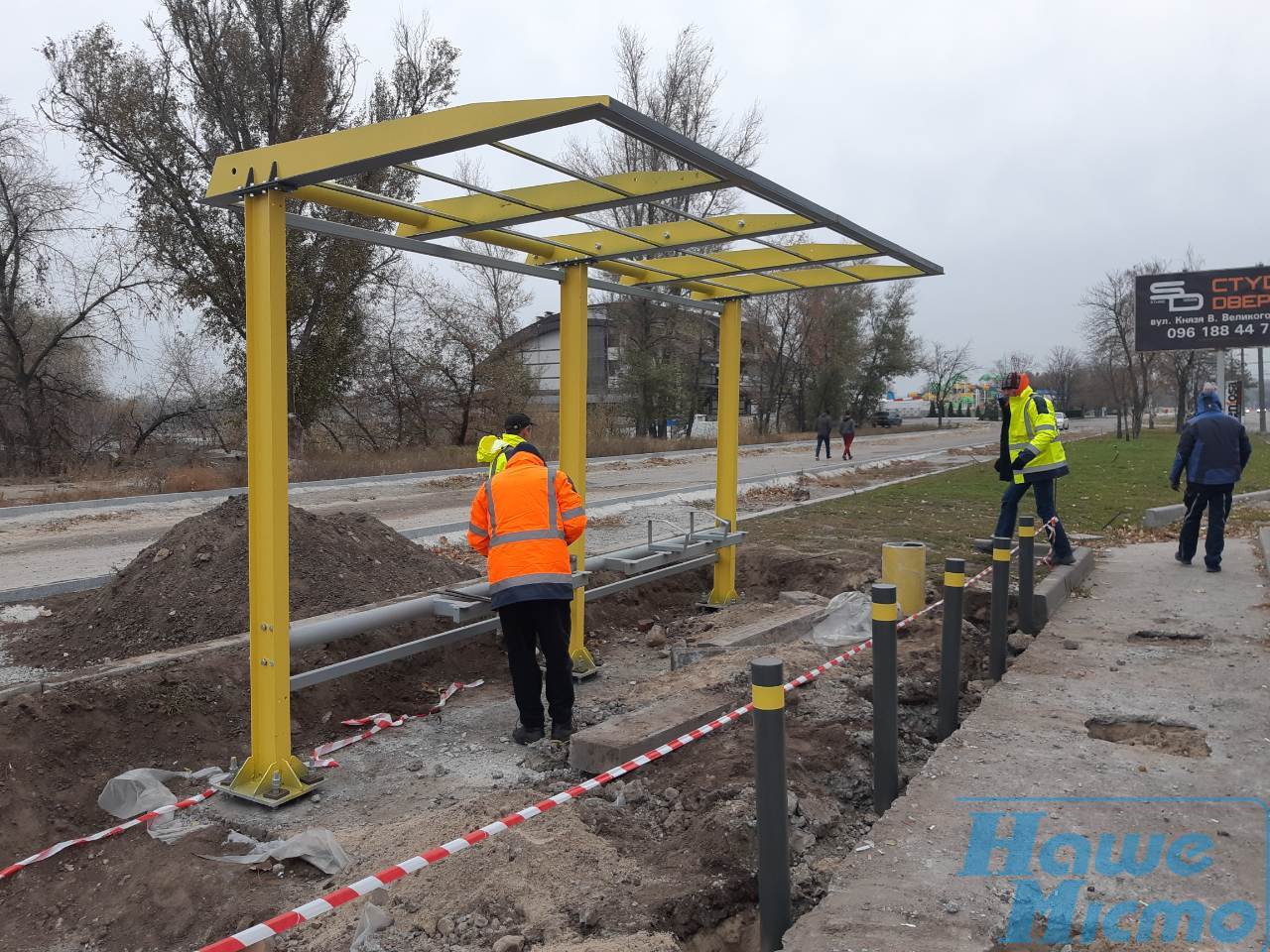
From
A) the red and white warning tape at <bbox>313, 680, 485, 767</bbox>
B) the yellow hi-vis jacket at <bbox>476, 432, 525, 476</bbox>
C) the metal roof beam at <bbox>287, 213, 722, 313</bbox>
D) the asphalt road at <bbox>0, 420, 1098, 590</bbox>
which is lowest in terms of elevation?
Result: the red and white warning tape at <bbox>313, 680, 485, 767</bbox>

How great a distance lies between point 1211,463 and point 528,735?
7.16 metres

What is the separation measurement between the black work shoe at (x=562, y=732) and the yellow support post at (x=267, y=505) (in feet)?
4.53

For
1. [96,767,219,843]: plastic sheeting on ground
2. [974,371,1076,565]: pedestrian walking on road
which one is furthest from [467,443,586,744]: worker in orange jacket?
[974,371,1076,565]: pedestrian walking on road

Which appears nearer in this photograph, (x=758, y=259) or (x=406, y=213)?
(x=406, y=213)

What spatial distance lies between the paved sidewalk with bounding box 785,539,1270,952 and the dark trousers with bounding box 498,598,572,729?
2.07 meters

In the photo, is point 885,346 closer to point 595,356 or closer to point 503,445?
point 595,356

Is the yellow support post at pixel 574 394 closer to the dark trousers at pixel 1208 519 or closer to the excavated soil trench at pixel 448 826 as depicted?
the excavated soil trench at pixel 448 826

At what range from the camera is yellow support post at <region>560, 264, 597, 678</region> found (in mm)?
6266

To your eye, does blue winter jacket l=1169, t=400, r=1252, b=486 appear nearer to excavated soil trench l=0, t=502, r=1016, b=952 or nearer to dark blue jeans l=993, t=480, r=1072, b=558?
dark blue jeans l=993, t=480, r=1072, b=558

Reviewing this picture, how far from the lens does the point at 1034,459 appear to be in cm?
838

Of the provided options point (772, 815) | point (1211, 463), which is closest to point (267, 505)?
point (772, 815)

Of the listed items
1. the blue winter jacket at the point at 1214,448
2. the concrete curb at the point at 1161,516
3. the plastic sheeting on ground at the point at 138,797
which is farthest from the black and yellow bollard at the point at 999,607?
the concrete curb at the point at 1161,516

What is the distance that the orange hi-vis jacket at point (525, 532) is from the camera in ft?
16.4

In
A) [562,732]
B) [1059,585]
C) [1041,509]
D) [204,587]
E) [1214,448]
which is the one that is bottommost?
[562,732]
